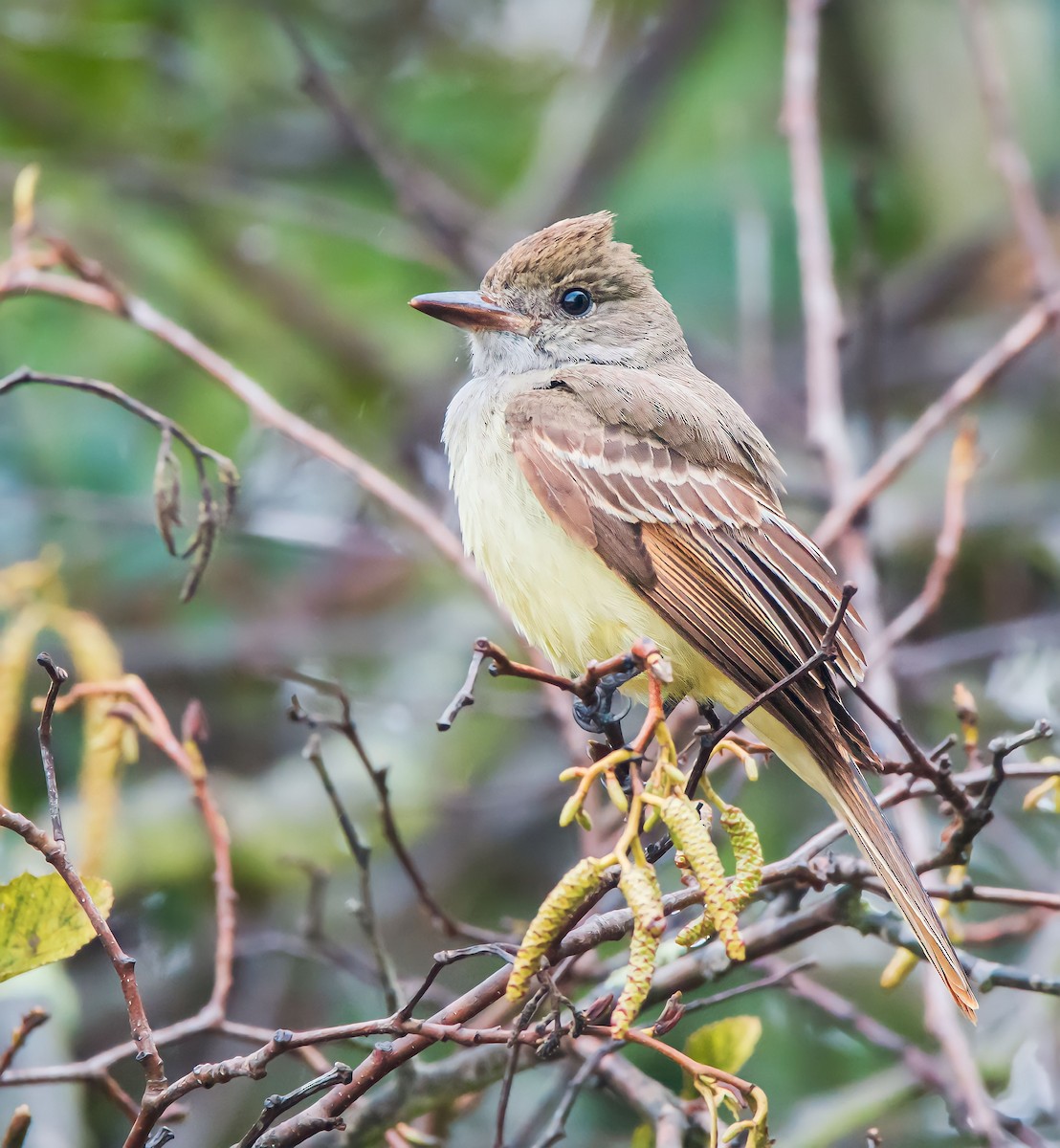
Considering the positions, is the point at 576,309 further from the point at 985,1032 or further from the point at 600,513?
the point at 985,1032

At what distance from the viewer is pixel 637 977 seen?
71.6 inches

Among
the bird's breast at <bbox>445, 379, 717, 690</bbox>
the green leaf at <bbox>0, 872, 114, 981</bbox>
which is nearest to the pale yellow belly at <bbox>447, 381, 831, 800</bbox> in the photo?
the bird's breast at <bbox>445, 379, 717, 690</bbox>

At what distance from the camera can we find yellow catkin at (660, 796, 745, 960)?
1870 mm

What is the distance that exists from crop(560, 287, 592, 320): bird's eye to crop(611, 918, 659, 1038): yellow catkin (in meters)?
2.90

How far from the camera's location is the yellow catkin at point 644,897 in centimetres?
179

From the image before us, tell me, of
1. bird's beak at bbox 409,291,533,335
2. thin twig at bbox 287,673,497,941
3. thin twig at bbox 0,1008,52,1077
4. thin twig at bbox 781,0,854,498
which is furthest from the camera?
thin twig at bbox 781,0,854,498

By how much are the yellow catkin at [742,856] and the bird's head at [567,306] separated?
2.40 metres

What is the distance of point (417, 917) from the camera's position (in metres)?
5.47

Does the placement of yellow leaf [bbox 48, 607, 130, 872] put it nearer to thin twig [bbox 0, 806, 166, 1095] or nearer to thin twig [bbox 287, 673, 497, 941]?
thin twig [bbox 287, 673, 497, 941]

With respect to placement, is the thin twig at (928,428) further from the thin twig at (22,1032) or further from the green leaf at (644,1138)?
the thin twig at (22,1032)

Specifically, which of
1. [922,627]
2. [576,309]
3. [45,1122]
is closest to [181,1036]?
[45,1122]

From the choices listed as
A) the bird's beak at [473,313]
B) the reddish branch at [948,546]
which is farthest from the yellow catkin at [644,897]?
the bird's beak at [473,313]

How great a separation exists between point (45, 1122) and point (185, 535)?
3287 millimetres

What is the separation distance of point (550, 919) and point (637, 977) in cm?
13
